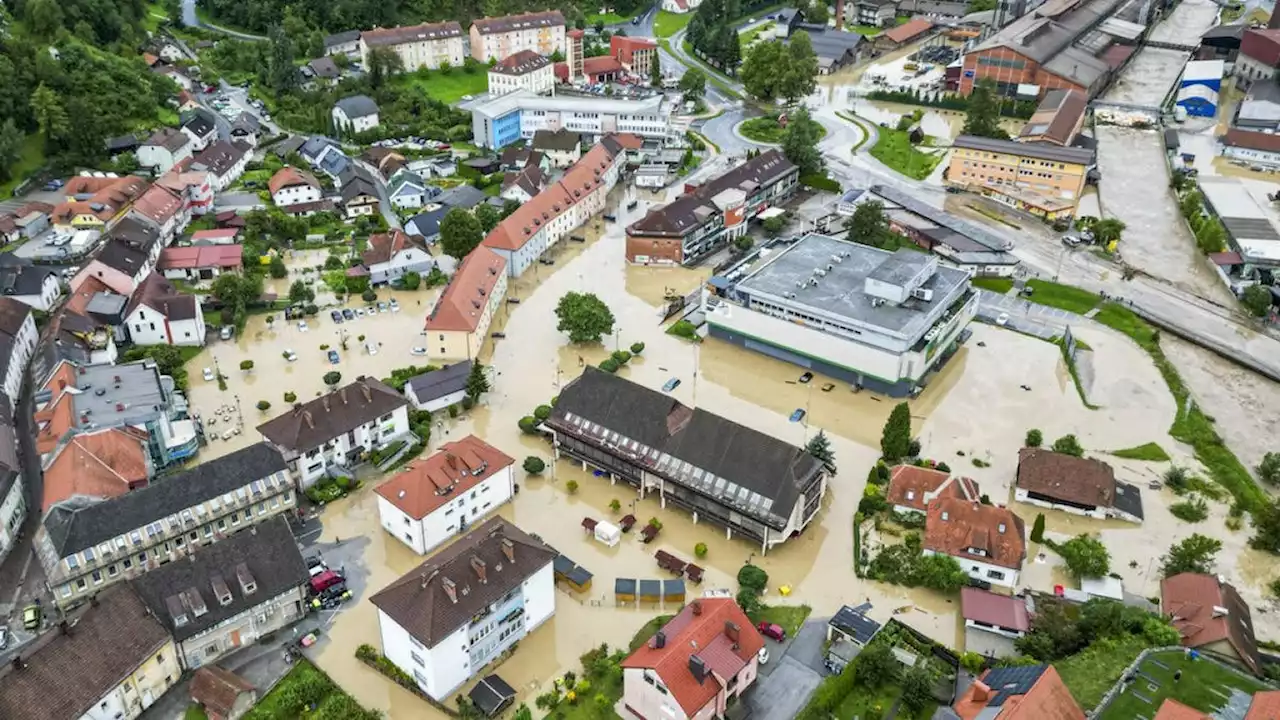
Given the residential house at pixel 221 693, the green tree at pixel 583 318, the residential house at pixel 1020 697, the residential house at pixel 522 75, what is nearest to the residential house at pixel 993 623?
the residential house at pixel 1020 697

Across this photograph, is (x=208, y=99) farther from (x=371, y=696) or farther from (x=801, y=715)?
(x=801, y=715)

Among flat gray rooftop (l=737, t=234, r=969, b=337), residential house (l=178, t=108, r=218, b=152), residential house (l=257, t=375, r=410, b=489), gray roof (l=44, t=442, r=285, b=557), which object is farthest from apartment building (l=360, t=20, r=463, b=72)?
gray roof (l=44, t=442, r=285, b=557)

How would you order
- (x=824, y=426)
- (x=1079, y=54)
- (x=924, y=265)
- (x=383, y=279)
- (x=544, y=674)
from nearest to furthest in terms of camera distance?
(x=544, y=674), (x=824, y=426), (x=924, y=265), (x=383, y=279), (x=1079, y=54)

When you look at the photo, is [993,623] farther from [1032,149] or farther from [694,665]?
[1032,149]

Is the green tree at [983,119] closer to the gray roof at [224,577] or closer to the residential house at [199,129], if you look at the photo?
the residential house at [199,129]

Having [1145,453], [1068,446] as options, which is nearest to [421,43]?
[1068,446]

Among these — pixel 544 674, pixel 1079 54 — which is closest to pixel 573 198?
pixel 544 674

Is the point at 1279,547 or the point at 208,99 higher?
the point at 208,99
